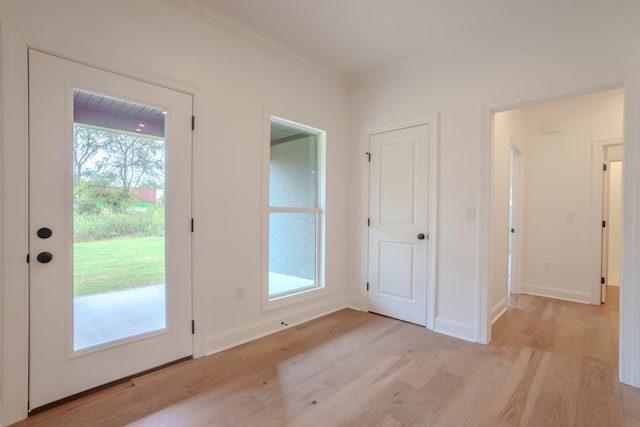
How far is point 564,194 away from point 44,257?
548cm

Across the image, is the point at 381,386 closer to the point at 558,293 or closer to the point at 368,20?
the point at 368,20

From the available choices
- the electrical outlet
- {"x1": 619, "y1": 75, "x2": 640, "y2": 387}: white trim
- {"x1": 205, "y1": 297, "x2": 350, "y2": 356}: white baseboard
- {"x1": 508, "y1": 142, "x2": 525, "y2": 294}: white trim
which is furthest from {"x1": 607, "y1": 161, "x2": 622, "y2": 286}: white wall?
the electrical outlet

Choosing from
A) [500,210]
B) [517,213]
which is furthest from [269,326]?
[517,213]

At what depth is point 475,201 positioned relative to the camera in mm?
2738

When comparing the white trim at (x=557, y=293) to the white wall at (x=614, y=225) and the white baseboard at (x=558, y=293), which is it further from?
the white wall at (x=614, y=225)

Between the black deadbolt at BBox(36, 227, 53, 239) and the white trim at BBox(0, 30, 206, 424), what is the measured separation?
5cm

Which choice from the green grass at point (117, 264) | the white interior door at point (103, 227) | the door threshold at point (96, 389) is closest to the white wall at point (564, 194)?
the white interior door at point (103, 227)

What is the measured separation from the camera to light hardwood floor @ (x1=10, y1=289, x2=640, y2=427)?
1698 millimetres

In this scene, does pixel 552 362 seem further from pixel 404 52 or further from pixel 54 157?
pixel 54 157

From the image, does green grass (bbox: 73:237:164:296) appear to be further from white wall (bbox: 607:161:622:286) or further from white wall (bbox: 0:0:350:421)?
white wall (bbox: 607:161:622:286)

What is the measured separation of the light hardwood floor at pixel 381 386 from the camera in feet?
5.57

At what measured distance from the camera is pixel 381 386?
2014 millimetres

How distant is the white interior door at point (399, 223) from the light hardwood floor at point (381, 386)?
45cm

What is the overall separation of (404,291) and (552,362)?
1.31m
